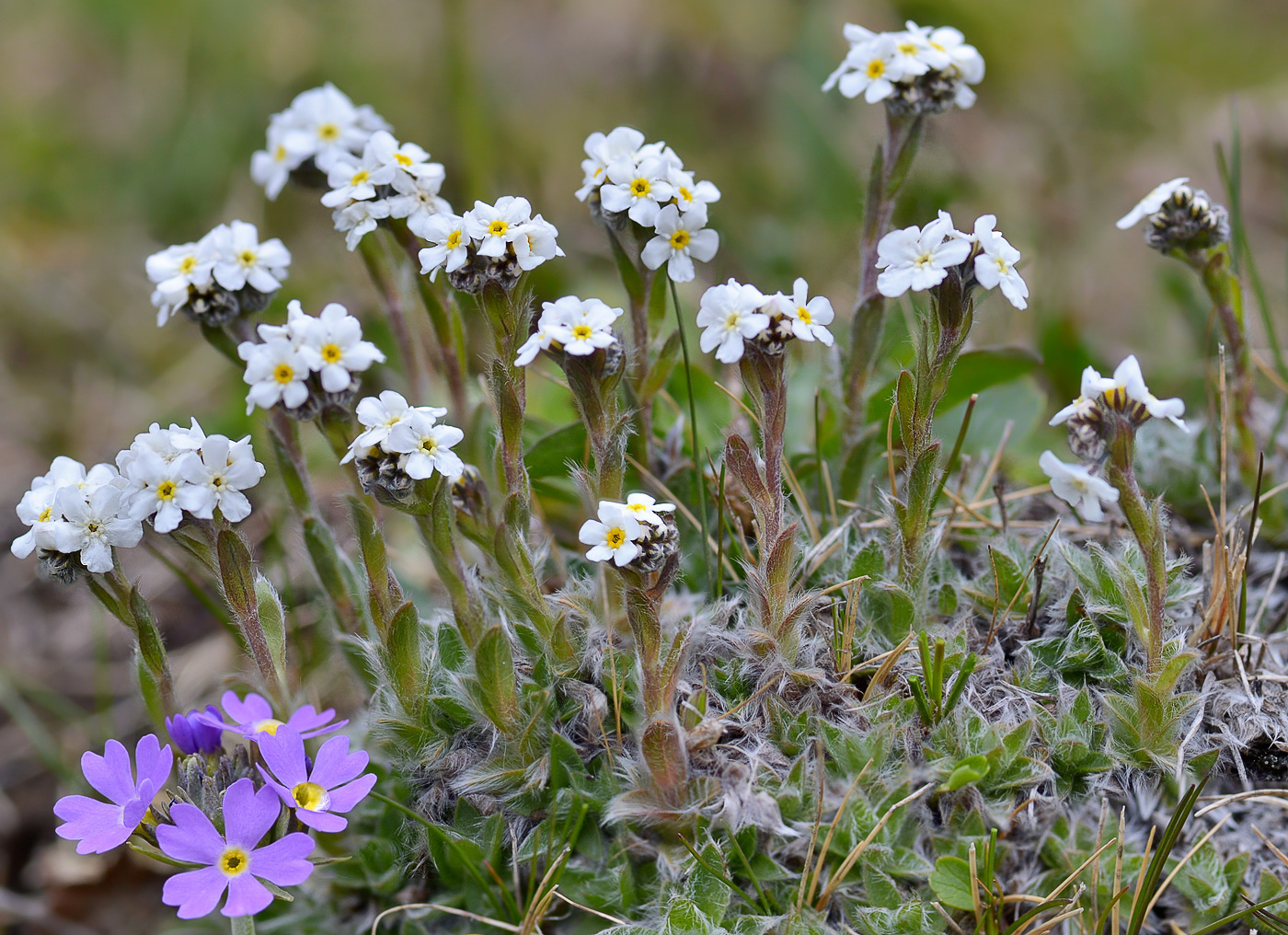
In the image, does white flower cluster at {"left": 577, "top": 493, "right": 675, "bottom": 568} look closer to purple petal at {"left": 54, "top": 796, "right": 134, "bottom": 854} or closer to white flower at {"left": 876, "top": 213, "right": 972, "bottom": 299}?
white flower at {"left": 876, "top": 213, "right": 972, "bottom": 299}

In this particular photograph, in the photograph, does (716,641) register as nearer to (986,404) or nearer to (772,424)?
(772,424)

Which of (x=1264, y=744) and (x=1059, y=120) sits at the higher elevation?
(x=1059, y=120)

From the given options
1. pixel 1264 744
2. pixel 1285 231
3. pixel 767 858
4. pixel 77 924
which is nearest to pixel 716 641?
pixel 767 858

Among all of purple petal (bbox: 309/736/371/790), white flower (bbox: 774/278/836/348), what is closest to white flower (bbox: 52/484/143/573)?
purple petal (bbox: 309/736/371/790)

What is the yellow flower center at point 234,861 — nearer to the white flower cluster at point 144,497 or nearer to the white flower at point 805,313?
the white flower cluster at point 144,497

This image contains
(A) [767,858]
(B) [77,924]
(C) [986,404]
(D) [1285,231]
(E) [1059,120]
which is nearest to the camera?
(A) [767,858]

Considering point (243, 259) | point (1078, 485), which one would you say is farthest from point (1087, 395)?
point (243, 259)
